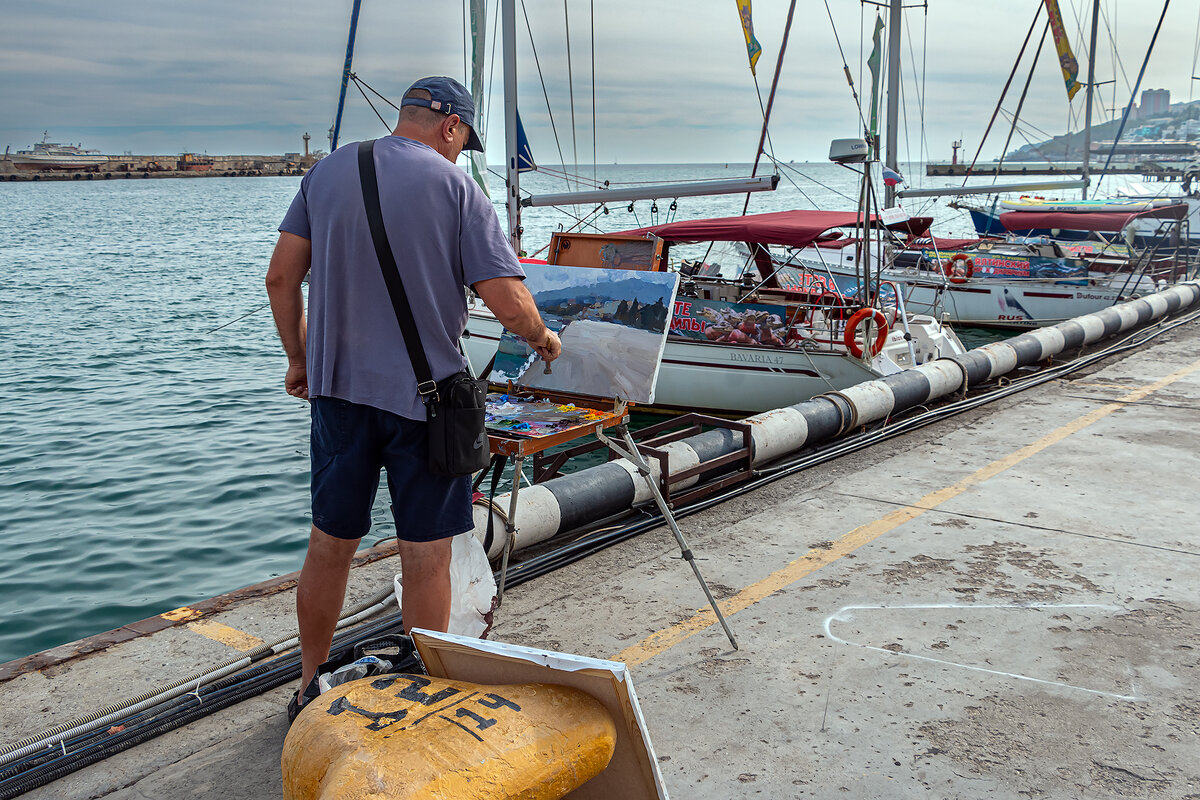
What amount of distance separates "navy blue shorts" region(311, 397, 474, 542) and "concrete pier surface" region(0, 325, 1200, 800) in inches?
34.6

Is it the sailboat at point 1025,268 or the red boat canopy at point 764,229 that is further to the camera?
the sailboat at point 1025,268

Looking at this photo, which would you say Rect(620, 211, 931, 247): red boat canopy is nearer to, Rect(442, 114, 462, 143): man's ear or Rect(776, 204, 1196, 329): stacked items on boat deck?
Rect(776, 204, 1196, 329): stacked items on boat deck

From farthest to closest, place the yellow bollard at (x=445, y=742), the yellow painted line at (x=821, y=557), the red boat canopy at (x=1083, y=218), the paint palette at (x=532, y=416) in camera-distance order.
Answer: the red boat canopy at (x=1083, y=218) → the yellow painted line at (x=821, y=557) → the paint palette at (x=532, y=416) → the yellow bollard at (x=445, y=742)

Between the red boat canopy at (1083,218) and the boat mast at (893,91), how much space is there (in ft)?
9.38

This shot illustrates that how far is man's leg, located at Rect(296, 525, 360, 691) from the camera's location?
3066 millimetres

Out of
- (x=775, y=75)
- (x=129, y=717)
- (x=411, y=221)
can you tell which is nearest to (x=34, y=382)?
(x=775, y=75)

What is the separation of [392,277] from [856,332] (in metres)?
9.18

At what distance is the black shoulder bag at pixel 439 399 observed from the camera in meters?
2.86

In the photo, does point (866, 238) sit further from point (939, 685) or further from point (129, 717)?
point (129, 717)

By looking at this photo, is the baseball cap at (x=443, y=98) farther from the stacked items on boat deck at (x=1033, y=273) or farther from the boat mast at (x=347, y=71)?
the stacked items on boat deck at (x=1033, y=273)

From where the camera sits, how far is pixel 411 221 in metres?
2.85

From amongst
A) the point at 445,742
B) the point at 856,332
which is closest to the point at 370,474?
the point at 445,742

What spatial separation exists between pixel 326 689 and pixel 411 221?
4.67ft

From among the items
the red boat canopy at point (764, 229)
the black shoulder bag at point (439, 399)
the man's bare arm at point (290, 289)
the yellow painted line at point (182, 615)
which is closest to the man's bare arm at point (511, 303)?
the black shoulder bag at point (439, 399)
